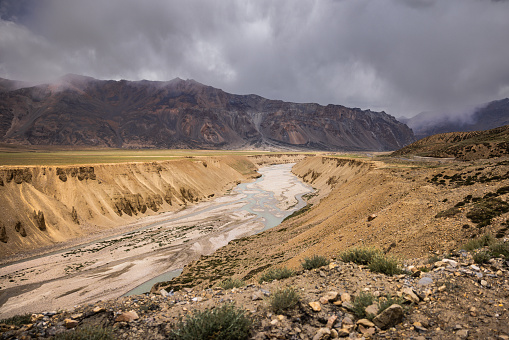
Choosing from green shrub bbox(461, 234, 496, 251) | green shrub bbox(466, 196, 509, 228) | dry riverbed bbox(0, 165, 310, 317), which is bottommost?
dry riverbed bbox(0, 165, 310, 317)

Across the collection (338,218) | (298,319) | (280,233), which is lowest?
(280,233)

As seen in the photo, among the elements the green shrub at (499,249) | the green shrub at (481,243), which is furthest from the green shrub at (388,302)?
the green shrub at (481,243)

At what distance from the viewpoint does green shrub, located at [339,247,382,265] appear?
8941mm

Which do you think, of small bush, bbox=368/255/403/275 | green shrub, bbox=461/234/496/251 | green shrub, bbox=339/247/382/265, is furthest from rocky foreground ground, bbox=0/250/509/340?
green shrub, bbox=339/247/382/265

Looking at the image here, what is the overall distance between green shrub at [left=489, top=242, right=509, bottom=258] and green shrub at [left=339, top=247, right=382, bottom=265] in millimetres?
3237

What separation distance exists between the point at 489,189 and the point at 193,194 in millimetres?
49549

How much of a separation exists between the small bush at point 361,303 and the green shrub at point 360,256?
121 inches

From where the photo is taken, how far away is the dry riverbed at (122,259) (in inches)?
731

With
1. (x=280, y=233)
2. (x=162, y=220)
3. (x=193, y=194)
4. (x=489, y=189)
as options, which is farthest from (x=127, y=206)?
(x=489, y=189)

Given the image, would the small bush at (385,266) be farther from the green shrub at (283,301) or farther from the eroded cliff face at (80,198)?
the eroded cliff face at (80,198)

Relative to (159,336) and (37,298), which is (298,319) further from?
(37,298)

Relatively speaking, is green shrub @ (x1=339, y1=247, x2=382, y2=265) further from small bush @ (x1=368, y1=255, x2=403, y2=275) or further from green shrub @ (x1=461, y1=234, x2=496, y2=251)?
green shrub @ (x1=461, y1=234, x2=496, y2=251)

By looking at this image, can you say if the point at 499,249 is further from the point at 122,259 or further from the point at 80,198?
the point at 80,198

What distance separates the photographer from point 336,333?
5266 millimetres
